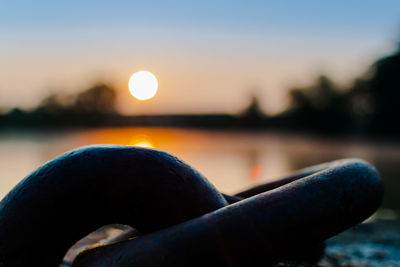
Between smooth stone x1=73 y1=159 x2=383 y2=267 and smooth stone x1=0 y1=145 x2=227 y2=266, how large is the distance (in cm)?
10

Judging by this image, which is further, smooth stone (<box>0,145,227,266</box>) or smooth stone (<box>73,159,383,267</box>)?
smooth stone (<box>0,145,227,266</box>)

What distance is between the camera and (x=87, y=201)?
119cm

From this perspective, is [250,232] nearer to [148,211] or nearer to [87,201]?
[148,211]

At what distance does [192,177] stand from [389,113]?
2116 cm

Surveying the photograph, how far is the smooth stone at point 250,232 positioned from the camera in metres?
1.05

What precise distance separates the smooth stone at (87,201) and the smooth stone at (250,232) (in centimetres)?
10

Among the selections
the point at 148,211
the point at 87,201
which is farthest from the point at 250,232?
the point at 87,201

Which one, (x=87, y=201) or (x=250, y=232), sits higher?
(x=87, y=201)

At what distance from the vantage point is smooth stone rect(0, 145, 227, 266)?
1.18 meters

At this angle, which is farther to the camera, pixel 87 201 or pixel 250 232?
pixel 87 201

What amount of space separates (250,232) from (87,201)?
480 millimetres

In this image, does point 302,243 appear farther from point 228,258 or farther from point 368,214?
point 368,214

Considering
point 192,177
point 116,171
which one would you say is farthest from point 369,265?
point 116,171

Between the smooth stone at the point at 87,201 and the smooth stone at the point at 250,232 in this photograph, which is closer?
the smooth stone at the point at 250,232
